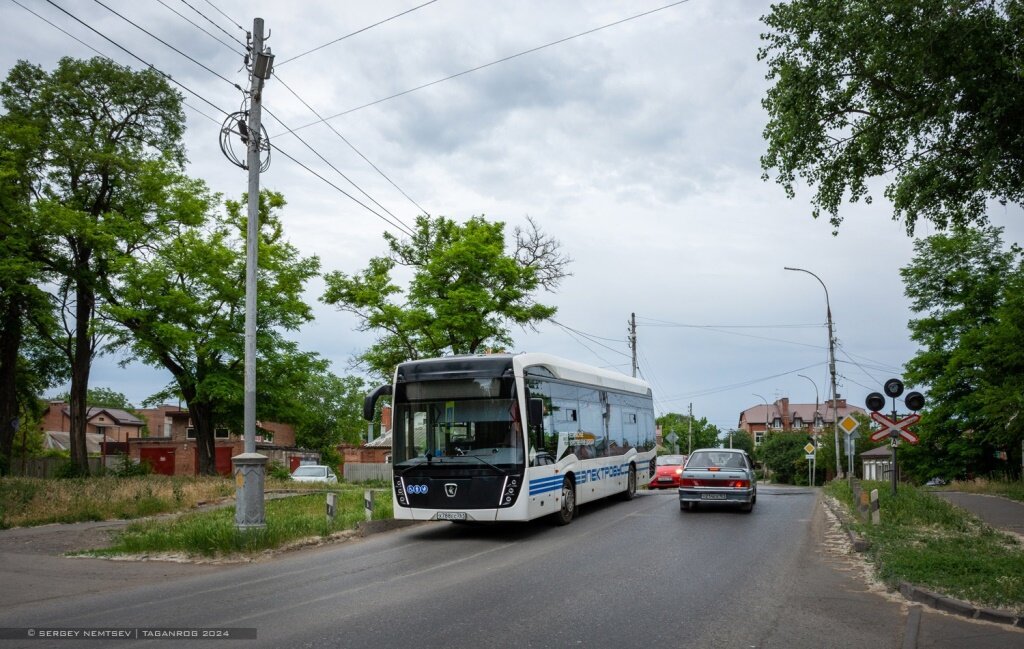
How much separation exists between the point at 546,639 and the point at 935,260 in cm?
4645

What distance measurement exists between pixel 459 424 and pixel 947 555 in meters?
7.76

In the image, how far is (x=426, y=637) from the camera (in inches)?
277

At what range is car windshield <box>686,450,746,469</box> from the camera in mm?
19205

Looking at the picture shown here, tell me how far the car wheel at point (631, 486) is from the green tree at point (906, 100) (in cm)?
941

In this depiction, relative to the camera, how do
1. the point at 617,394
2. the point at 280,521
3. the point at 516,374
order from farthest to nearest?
the point at 617,394 < the point at 280,521 < the point at 516,374

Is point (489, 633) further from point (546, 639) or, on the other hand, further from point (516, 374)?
point (516, 374)

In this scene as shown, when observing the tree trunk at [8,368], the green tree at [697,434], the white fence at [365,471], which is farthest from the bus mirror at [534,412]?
the green tree at [697,434]

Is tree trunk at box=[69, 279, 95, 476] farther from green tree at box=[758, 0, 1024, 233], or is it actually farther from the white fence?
green tree at box=[758, 0, 1024, 233]

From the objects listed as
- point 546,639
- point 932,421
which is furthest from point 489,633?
point 932,421

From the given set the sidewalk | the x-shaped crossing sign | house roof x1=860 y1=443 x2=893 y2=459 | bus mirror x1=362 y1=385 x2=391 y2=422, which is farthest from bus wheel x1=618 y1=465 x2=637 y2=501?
house roof x1=860 y1=443 x2=893 y2=459

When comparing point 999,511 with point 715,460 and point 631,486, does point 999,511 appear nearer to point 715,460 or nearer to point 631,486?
point 715,460

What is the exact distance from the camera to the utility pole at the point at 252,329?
45.9ft

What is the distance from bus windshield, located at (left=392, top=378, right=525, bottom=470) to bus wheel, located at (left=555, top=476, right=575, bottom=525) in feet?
8.76

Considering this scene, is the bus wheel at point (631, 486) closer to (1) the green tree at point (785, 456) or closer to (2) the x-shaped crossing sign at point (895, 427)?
(2) the x-shaped crossing sign at point (895, 427)
